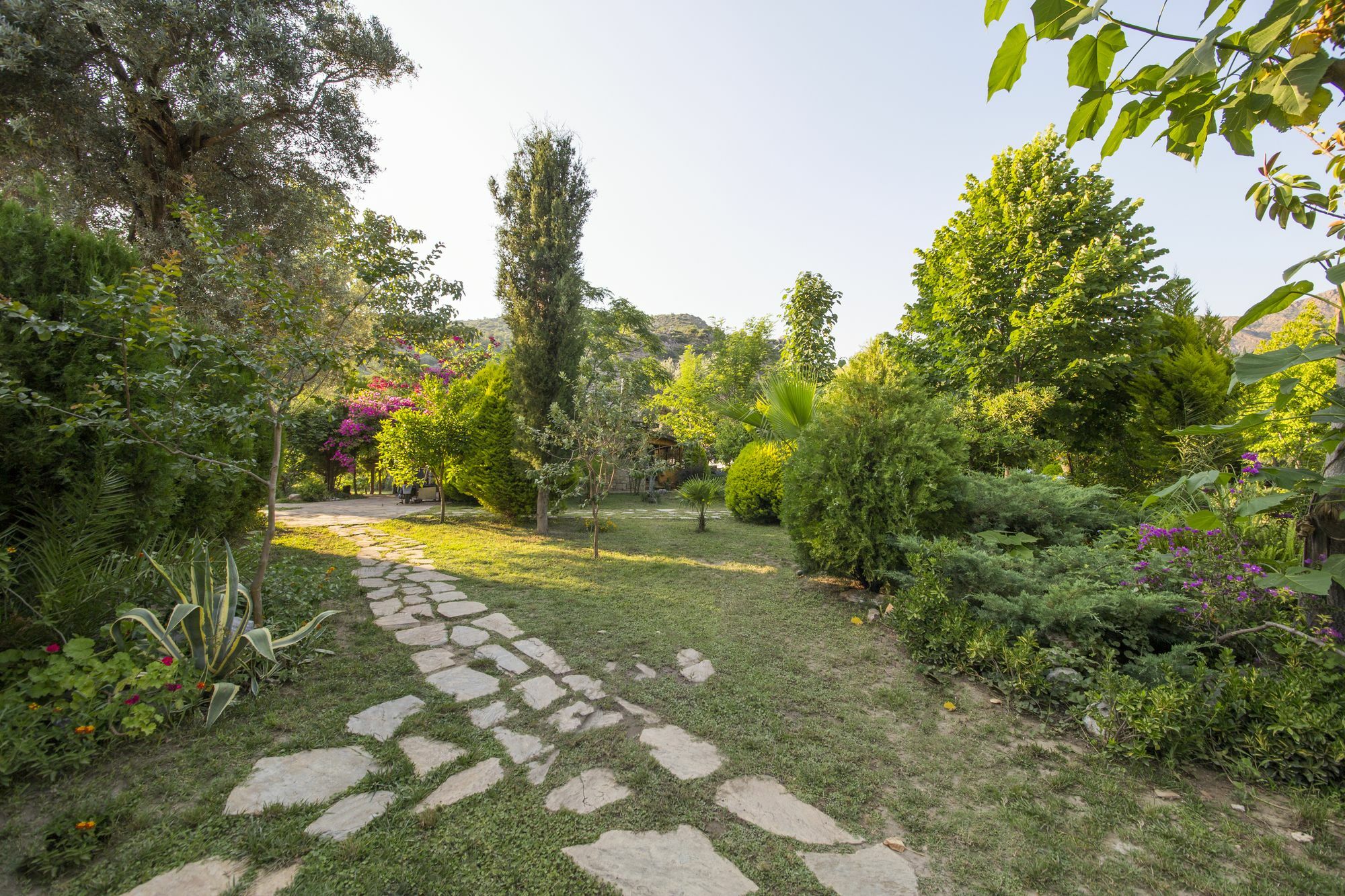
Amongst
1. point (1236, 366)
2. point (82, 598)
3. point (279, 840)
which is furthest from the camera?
point (82, 598)

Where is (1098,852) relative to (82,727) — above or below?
below

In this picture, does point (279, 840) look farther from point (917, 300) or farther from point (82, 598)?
point (917, 300)

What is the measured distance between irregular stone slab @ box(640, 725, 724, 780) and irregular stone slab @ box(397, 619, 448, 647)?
175 centimetres

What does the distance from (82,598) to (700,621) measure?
3520mm

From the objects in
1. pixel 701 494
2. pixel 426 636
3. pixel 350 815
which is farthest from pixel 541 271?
pixel 350 815

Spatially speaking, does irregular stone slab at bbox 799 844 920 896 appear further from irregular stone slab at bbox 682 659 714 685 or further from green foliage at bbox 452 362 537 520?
green foliage at bbox 452 362 537 520

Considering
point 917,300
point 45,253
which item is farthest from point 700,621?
point 917,300

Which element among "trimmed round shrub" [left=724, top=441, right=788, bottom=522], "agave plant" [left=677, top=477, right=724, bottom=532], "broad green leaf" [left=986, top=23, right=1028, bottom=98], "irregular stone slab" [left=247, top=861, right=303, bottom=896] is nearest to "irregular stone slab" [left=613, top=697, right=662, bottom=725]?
"irregular stone slab" [left=247, top=861, right=303, bottom=896]

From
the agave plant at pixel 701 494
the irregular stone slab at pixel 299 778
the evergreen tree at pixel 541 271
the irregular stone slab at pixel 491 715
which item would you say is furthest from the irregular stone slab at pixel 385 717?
the agave plant at pixel 701 494

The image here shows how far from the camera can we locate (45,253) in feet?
8.70

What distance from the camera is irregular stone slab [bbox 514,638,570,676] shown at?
115 inches

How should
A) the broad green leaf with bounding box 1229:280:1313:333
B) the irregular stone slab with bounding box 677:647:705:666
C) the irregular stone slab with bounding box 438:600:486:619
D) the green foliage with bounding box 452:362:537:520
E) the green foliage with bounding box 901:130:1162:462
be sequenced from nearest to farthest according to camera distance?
the broad green leaf with bounding box 1229:280:1313:333 < the irregular stone slab with bounding box 677:647:705:666 < the irregular stone slab with bounding box 438:600:486:619 < the green foliage with bounding box 901:130:1162:462 < the green foliage with bounding box 452:362:537:520

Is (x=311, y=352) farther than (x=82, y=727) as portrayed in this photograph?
Yes

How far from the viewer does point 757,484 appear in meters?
9.27
